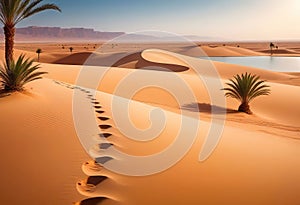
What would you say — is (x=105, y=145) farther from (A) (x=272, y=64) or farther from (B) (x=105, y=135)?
(A) (x=272, y=64)

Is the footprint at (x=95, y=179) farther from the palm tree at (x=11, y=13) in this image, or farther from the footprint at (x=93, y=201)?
the palm tree at (x=11, y=13)

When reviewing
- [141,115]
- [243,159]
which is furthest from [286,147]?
[141,115]

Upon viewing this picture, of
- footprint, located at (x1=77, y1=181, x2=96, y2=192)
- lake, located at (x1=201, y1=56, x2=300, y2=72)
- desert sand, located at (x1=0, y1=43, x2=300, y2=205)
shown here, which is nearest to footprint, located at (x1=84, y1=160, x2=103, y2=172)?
desert sand, located at (x1=0, y1=43, x2=300, y2=205)

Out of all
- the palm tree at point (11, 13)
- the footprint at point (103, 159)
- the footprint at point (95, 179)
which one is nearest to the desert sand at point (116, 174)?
the footprint at point (95, 179)

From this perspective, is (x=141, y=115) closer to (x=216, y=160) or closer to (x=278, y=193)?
(x=216, y=160)

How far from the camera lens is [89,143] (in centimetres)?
484

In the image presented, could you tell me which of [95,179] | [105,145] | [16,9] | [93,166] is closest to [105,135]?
[105,145]

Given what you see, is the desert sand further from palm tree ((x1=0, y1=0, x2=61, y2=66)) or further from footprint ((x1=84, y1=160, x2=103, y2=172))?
palm tree ((x1=0, y1=0, x2=61, y2=66))

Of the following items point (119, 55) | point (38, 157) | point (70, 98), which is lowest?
point (38, 157)

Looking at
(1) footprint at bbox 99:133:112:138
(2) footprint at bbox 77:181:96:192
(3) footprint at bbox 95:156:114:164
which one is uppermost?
(1) footprint at bbox 99:133:112:138

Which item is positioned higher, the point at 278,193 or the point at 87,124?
the point at 87,124

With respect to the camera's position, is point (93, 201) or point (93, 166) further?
point (93, 166)

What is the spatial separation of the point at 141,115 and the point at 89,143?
9.31 feet

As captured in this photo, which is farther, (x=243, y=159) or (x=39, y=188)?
(x=243, y=159)
